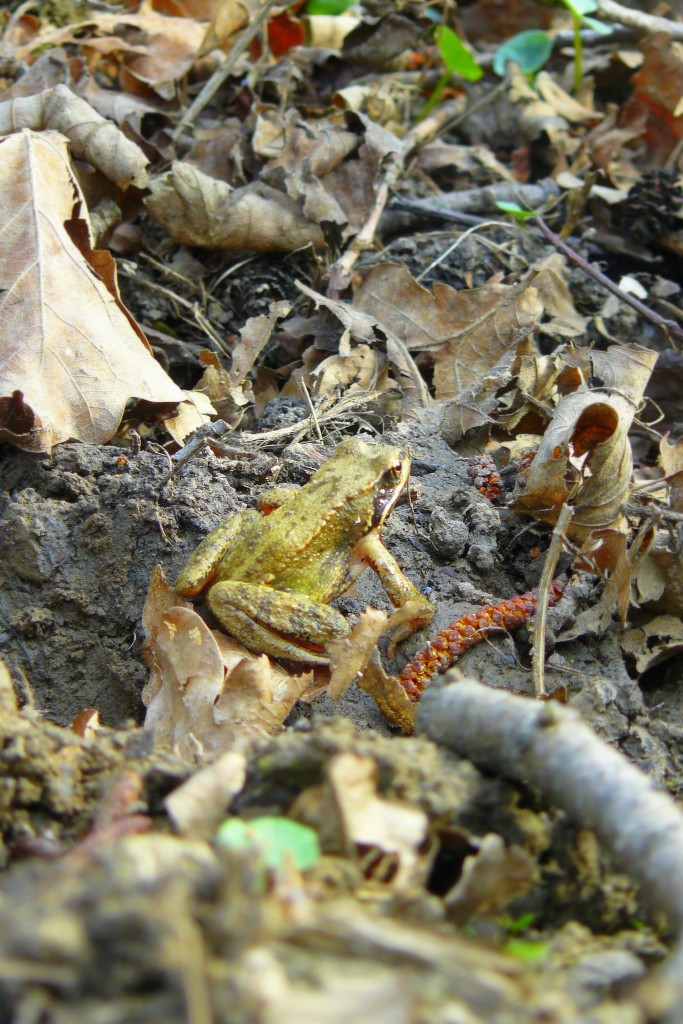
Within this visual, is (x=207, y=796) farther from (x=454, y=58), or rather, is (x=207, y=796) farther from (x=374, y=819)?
(x=454, y=58)

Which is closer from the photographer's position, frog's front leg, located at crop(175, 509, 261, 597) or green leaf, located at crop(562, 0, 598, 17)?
frog's front leg, located at crop(175, 509, 261, 597)

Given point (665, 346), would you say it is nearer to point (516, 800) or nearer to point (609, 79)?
point (609, 79)

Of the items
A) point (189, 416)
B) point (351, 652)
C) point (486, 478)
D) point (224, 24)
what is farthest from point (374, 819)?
point (224, 24)

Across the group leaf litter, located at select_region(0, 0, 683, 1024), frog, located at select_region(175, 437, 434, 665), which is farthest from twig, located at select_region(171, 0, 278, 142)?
frog, located at select_region(175, 437, 434, 665)

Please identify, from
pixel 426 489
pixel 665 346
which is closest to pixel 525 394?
pixel 426 489

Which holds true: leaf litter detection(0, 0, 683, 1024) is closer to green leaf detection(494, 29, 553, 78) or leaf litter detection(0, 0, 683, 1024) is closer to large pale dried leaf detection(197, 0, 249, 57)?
large pale dried leaf detection(197, 0, 249, 57)

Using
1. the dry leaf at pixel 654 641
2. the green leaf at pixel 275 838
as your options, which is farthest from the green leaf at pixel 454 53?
the green leaf at pixel 275 838

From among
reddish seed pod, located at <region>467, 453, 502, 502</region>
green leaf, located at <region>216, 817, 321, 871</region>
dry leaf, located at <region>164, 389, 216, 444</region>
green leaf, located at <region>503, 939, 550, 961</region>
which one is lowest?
reddish seed pod, located at <region>467, 453, 502, 502</region>
